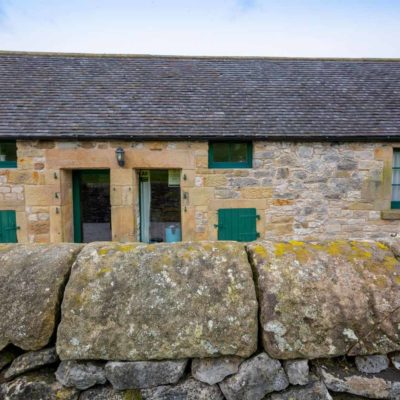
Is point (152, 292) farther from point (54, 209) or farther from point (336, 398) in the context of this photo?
point (54, 209)

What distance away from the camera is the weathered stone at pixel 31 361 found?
3.91ft

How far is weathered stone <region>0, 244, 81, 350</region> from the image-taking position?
3.91ft

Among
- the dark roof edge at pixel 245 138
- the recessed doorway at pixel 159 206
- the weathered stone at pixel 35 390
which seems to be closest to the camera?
the weathered stone at pixel 35 390

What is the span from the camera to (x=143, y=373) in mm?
1177

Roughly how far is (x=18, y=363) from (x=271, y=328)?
1063mm

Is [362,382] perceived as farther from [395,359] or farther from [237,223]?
[237,223]

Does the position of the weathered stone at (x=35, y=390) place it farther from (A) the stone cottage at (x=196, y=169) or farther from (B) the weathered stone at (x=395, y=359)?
(A) the stone cottage at (x=196, y=169)

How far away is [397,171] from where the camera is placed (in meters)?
6.60

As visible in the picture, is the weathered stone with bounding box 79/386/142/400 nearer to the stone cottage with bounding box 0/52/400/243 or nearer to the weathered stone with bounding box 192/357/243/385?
the weathered stone with bounding box 192/357/243/385

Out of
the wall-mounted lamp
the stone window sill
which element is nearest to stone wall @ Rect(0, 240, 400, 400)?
the wall-mounted lamp

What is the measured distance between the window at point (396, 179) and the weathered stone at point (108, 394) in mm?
7188

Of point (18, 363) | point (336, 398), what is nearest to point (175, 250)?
point (18, 363)

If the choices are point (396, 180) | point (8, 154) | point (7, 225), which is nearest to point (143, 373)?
point (7, 225)

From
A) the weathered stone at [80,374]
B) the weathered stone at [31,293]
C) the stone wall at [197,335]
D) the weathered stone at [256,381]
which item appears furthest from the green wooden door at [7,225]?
the weathered stone at [256,381]
